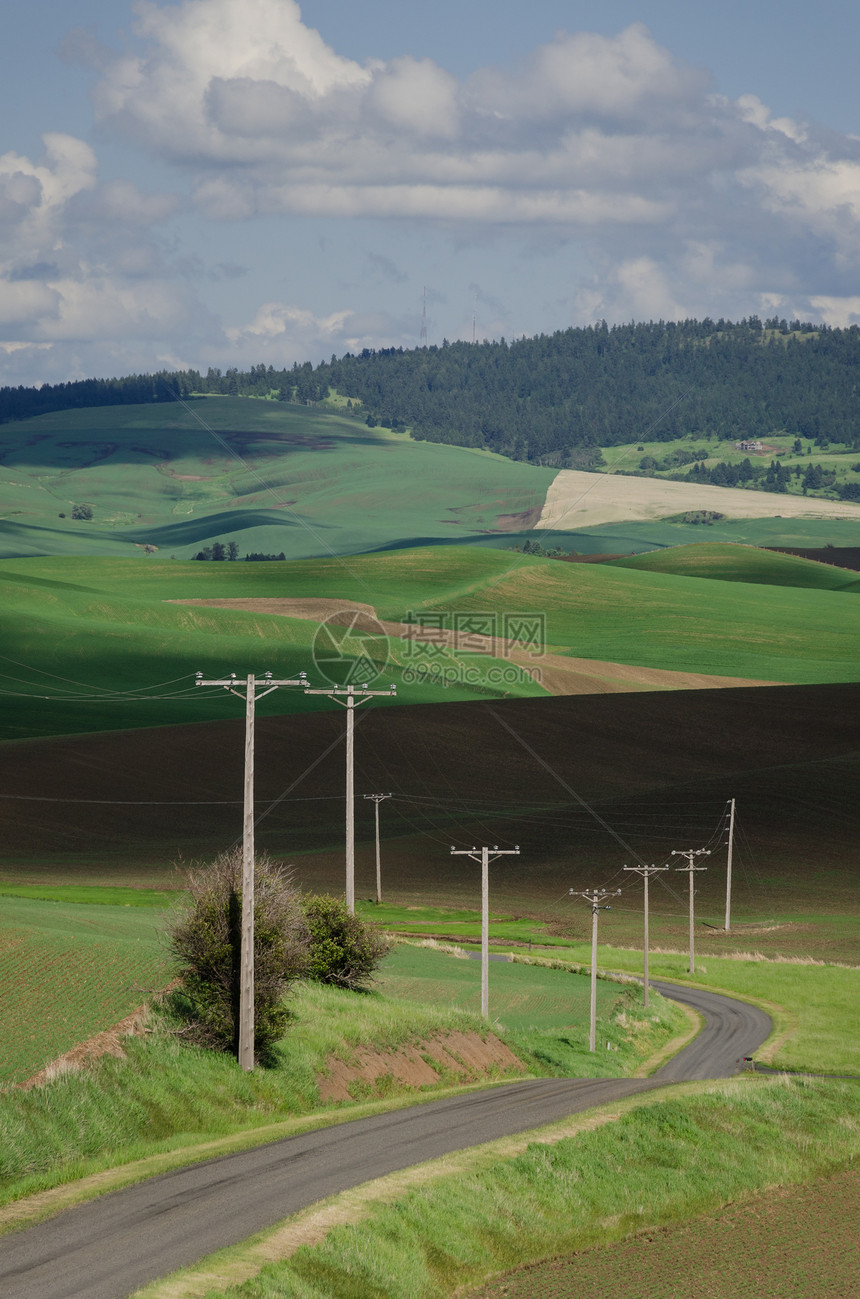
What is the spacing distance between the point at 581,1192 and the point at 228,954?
371 inches

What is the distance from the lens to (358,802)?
8450cm

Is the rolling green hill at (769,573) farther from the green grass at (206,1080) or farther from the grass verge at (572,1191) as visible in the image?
the grass verge at (572,1191)

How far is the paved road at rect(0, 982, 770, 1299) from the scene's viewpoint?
17031mm

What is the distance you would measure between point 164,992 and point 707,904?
4901cm

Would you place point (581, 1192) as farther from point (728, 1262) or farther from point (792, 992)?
point (792, 992)

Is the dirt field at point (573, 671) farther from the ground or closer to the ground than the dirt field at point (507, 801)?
farther from the ground

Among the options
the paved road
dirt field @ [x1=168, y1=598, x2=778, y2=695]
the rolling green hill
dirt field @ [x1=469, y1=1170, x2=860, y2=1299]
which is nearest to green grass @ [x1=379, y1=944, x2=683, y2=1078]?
the paved road

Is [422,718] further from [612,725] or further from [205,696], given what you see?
[205,696]

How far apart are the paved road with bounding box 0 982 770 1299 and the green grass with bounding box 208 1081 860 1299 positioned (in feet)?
4.09

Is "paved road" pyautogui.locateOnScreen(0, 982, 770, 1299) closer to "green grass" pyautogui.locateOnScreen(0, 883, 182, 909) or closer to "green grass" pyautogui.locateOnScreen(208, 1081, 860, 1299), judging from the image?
"green grass" pyautogui.locateOnScreen(208, 1081, 860, 1299)

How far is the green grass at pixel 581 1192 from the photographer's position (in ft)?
60.3
